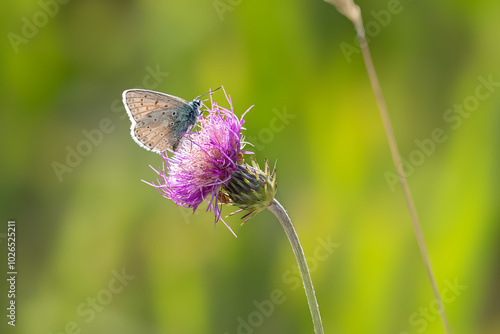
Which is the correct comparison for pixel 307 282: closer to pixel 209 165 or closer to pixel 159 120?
pixel 209 165

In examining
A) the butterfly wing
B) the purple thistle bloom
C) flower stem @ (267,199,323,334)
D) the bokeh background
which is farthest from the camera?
the bokeh background

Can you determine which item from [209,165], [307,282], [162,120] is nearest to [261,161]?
[162,120]

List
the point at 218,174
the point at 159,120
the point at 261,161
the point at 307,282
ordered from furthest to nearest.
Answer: the point at 261,161
the point at 159,120
the point at 218,174
the point at 307,282

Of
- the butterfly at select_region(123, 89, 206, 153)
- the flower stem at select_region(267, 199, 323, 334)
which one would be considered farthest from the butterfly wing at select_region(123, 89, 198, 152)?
the flower stem at select_region(267, 199, 323, 334)

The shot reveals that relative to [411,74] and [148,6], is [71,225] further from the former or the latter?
[411,74]

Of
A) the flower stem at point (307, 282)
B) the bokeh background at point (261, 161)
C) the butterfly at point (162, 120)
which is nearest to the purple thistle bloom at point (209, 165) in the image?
the butterfly at point (162, 120)

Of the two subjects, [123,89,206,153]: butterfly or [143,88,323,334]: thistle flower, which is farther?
[123,89,206,153]: butterfly

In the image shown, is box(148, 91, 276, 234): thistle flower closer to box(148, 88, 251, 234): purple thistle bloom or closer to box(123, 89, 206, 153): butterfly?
box(148, 88, 251, 234): purple thistle bloom

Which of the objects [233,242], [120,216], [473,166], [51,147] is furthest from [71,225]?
[473,166]
